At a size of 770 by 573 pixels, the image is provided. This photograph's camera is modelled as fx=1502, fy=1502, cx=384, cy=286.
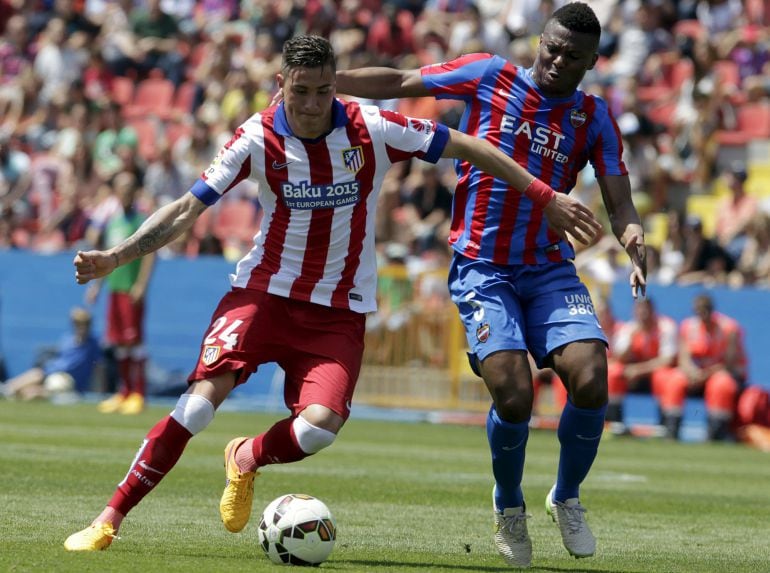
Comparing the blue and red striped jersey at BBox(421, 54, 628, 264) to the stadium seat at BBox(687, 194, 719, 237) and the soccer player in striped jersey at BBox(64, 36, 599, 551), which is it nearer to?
the soccer player in striped jersey at BBox(64, 36, 599, 551)

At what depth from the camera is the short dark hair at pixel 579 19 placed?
743 cm

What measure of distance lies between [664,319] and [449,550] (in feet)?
35.2

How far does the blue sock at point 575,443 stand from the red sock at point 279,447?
4.34 ft

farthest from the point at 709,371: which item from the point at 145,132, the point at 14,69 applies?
the point at 14,69

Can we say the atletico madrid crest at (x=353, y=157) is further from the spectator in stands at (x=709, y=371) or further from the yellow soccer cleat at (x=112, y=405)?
the yellow soccer cleat at (x=112, y=405)

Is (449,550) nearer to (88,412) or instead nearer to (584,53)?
(584,53)

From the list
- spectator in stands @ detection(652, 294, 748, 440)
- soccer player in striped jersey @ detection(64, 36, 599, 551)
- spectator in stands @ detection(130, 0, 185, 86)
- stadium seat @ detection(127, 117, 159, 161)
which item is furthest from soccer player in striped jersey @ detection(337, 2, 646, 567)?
spectator in stands @ detection(130, 0, 185, 86)

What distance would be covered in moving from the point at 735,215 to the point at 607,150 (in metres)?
12.0

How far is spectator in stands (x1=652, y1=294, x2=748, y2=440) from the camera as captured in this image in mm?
17016

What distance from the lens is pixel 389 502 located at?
9.66 m

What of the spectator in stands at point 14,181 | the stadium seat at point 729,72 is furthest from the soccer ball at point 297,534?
the spectator in stands at point 14,181

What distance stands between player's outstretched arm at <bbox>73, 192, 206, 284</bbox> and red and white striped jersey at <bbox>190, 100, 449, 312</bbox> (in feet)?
0.62

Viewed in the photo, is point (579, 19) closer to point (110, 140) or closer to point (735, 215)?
point (735, 215)

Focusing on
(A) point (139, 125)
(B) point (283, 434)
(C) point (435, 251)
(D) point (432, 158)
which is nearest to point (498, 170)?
(D) point (432, 158)
